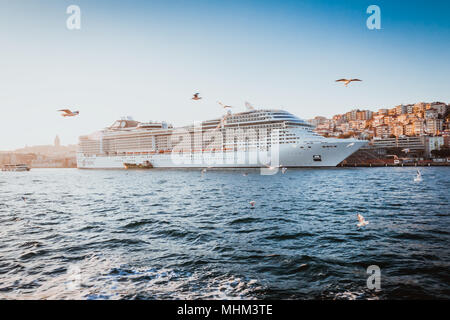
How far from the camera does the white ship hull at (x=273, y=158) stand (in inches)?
2143

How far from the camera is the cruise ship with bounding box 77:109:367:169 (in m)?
55.7

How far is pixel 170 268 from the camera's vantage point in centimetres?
761

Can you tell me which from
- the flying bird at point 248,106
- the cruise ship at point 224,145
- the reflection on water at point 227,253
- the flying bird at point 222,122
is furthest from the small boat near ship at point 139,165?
the reflection on water at point 227,253

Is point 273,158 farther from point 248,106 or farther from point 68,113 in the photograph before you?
point 68,113

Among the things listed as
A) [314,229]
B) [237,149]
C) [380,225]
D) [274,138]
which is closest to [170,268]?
[314,229]

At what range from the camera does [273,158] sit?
57.7m

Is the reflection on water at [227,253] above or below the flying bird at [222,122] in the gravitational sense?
below

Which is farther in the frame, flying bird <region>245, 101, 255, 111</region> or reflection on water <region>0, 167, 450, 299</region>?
flying bird <region>245, 101, 255, 111</region>

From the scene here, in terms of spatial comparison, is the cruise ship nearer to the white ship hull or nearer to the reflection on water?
the white ship hull

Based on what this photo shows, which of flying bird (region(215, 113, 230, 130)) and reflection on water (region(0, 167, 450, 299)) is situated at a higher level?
flying bird (region(215, 113, 230, 130))

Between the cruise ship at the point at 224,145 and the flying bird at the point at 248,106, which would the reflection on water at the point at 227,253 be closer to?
the cruise ship at the point at 224,145

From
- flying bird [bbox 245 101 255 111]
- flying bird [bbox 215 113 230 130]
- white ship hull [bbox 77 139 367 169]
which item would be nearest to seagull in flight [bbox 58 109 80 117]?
white ship hull [bbox 77 139 367 169]
